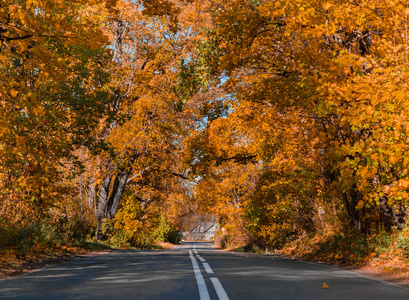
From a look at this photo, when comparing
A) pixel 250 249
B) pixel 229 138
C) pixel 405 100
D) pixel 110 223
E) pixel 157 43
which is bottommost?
pixel 250 249

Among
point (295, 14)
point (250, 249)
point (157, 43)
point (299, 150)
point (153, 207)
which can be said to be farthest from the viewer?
point (153, 207)

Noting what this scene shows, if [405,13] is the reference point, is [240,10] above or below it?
above

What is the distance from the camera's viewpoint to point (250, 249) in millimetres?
31000

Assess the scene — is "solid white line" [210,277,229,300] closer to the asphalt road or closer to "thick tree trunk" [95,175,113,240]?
the asphalt road

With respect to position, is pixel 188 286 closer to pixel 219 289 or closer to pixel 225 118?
pixel 219 289

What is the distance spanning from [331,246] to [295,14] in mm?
8717

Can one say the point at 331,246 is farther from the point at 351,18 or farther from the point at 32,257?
the point at 32,257

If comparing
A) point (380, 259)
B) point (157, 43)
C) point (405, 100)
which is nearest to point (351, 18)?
point (405, 100)

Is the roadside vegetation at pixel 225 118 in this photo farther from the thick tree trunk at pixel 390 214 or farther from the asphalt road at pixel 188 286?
the asphalt road at pixel 188 286

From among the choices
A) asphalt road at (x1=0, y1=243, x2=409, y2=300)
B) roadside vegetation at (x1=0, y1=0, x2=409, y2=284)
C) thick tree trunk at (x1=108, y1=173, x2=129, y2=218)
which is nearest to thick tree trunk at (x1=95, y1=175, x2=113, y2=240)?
roadside vegetation at (x1=0, y1=0, x2=409, y2=284)

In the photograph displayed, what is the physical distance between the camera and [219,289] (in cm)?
695

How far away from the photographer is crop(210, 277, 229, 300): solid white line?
6210 mm

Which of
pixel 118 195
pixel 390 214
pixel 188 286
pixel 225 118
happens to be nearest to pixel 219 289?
pixel 188 286

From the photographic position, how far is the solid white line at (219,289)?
621cm
